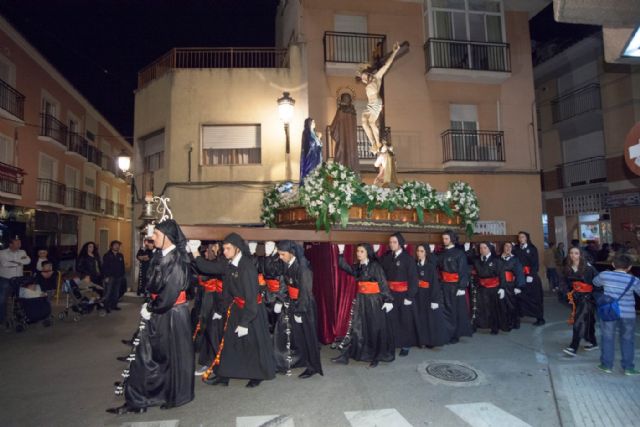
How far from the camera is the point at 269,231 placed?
226 inches

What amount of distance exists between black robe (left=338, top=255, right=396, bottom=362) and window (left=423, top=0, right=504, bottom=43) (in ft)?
39.3

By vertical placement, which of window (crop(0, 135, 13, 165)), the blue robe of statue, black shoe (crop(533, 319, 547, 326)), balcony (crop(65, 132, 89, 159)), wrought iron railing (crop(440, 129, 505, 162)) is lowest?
black shoe (crop(533, 319, 547, 326))

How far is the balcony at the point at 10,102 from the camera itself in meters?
15.7

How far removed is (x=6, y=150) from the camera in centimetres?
1639

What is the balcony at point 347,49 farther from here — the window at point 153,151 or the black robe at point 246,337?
the black robe at point 246,337

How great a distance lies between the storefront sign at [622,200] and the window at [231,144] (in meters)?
15.3

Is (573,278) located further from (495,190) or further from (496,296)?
(495,190)

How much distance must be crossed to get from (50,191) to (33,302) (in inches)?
500

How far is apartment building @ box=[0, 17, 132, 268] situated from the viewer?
16.3m

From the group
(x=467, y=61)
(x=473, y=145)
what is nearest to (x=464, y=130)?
(x=473, y=145)

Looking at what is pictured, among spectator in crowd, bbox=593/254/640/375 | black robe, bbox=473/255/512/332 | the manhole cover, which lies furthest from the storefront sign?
the manhole cover

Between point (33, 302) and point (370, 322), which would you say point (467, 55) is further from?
point (33, 302)

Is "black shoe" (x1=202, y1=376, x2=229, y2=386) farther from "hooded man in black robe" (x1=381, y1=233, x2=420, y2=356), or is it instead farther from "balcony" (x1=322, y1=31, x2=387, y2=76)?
"balcony" (x1=322, y1=31, x2=387, y2=76)

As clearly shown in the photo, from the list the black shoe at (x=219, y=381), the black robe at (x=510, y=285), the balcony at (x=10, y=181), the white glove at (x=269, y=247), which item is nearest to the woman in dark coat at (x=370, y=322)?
the white glove at (x=269, y=247)
